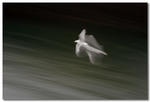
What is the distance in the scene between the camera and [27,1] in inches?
95.7

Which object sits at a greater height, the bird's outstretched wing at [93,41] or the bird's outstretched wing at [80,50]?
the bird's outstretched wing at [93,41]

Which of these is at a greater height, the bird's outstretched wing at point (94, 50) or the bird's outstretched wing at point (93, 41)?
the bird's outstretched wing at point (93, 41)

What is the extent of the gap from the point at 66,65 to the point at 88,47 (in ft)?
0.51

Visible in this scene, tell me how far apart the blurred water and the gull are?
0.03 m

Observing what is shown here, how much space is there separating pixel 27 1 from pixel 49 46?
277 millimetres

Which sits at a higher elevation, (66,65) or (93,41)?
(93,41)

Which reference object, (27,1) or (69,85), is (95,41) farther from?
(27,1)

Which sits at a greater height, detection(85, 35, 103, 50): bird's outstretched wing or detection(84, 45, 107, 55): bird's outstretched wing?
detection(85, 35, 103, 50): bird's outstretched wing

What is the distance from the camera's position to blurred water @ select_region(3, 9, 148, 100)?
239 cm

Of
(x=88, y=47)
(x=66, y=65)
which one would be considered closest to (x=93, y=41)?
(x=88, y=47)

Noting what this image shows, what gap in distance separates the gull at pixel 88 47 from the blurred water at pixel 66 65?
0.08 ft

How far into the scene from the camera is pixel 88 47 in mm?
2422

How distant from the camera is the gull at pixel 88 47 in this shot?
2396 millimetres

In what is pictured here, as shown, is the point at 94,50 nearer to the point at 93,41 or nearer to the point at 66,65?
the point at 93,41
